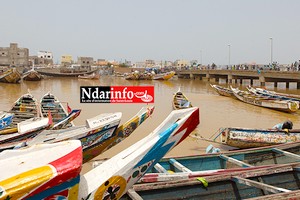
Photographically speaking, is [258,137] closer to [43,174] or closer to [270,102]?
[43,174]

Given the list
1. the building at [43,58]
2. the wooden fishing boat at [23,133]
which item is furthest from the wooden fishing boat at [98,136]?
the building at [43,58]

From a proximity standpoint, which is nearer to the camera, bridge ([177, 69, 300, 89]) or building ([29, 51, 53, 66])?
bridge ([177, 69, 300, 89])

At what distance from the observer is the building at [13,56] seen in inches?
2876

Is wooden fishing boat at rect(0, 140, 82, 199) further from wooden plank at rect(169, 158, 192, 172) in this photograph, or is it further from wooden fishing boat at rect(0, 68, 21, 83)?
wooden fishing boat at rect(0, 68, 21, 83)

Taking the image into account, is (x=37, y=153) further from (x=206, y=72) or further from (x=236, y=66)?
(x=236, y=66)

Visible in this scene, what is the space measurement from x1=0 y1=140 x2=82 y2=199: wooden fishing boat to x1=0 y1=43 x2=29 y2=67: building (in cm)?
7758

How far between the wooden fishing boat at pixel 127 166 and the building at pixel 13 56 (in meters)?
77.4

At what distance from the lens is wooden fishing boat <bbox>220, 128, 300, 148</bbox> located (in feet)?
26.4

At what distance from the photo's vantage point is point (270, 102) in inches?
653

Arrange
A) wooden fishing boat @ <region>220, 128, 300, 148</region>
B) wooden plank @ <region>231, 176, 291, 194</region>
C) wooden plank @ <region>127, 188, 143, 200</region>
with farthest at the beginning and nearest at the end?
wooden fishing boat @ <region>220, 128, 300, 148</region>
wooden plank @ <region>231, 176, 291, 194</region>
wooden plank @ <region>127, 188, 143, 200</region>

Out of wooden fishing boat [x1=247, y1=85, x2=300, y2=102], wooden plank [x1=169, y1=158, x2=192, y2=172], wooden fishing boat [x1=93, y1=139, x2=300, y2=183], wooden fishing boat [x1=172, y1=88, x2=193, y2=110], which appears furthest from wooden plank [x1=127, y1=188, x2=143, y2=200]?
wooden fishing boat [x1=247, y1=85, x2=300, y2=102]

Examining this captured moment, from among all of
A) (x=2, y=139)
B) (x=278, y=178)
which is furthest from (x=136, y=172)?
(x=2, y=139)

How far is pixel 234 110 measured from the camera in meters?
16.8

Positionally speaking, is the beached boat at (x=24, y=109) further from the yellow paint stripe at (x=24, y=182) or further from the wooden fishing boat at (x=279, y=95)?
the wooden fishing boat at (x=279, y=95)
